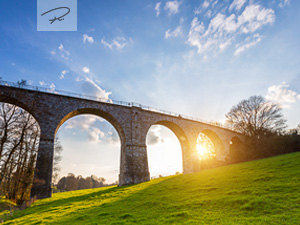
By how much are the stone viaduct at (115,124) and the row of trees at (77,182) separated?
2027 inches

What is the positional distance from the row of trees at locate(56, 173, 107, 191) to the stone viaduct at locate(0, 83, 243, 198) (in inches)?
2027

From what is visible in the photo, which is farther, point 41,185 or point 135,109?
point 135,109

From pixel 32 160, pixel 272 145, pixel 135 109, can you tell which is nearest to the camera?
pixel 32 160

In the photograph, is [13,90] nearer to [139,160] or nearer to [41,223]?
[41,223]

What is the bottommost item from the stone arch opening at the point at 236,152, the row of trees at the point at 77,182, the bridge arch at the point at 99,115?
the row of trees at the point at 77,182

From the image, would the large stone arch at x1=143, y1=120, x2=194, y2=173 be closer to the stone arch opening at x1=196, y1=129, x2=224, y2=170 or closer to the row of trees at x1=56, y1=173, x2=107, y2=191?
the stone arch opening at x1=196, y1=129, x2=224, y2=170

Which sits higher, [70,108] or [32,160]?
[70,108]

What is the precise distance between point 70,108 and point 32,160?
790 cm

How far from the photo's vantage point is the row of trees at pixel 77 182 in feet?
207

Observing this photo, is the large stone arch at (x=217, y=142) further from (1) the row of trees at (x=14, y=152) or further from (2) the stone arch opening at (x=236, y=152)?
(1) the row of trees at (x=14, y=152)

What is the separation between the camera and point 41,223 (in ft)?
29.1

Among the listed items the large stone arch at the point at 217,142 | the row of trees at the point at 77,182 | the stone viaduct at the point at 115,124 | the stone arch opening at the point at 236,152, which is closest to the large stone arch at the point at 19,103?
the stone viaduct at the point at 115,124

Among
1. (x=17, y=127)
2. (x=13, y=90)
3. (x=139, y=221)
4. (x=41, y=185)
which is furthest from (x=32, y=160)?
(x=139, y=221)

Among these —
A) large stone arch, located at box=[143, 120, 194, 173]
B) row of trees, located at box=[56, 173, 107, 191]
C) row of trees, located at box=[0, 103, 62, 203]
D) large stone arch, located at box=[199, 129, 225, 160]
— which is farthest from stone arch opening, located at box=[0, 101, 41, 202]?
row of trees, located at box=[56, 173, 107, 191]
